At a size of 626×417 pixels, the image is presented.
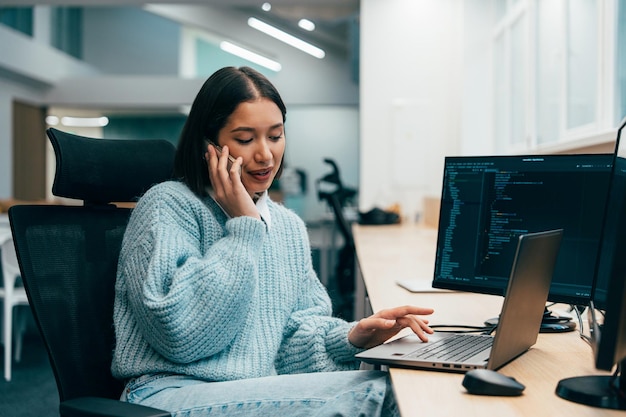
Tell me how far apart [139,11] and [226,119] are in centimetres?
1127

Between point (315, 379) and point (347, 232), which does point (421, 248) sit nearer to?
point (347, 232)

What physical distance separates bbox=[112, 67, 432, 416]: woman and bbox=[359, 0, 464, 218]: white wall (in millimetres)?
4391

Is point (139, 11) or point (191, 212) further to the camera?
point (139, 11)

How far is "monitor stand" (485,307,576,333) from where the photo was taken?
5.13ft

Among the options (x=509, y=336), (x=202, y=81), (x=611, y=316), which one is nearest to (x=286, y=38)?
(x=202, y=81)

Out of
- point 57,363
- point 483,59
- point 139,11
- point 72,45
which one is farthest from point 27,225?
point 139,11

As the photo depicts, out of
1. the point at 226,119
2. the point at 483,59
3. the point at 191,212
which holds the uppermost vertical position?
the point at 483,59

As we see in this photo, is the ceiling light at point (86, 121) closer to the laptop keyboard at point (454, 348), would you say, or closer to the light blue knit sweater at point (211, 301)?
the light blue knit sweater at point (211, 301)

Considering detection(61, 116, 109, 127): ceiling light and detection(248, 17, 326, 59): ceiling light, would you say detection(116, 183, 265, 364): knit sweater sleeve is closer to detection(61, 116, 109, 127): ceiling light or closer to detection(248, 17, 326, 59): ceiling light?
detection(248, 17, 326, 59): ceiling light

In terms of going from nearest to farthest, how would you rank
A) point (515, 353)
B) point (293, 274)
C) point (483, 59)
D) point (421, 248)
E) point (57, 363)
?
point (515, 353)
point (57, 363)
point (293, 274)
point (421, 248)
point (483, 59)

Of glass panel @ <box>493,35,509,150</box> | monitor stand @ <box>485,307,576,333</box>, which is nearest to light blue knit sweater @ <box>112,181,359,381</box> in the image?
monitor stand @ <box>485,307,576,333</box>

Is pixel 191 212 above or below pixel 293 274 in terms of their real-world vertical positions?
above

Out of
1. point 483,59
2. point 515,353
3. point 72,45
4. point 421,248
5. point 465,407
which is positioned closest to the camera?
point 465,407

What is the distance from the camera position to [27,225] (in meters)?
1.48
